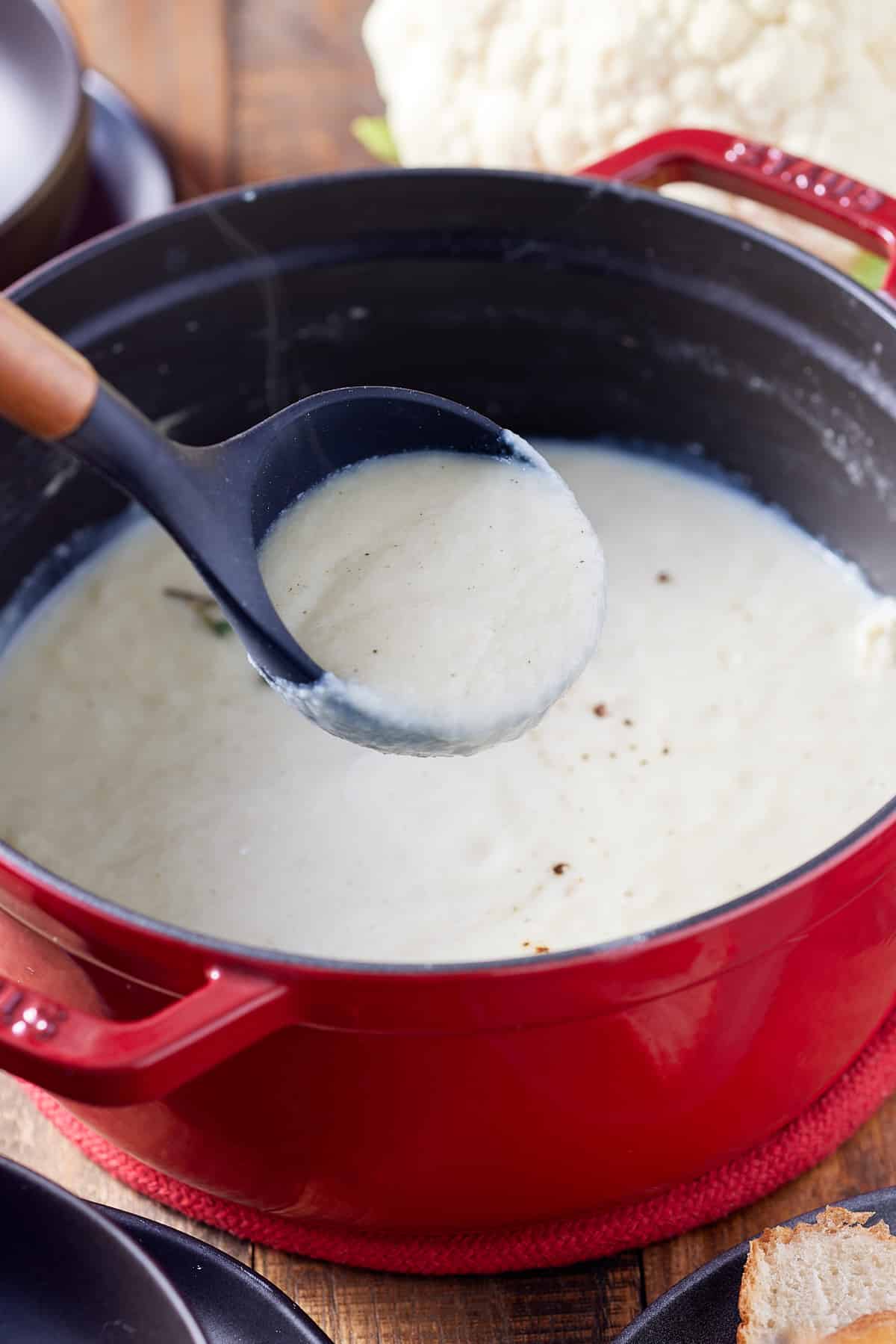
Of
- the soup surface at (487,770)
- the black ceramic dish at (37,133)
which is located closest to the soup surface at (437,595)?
the soup surface at (487,770)

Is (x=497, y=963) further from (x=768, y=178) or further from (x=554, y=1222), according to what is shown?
(x=768, y=178)

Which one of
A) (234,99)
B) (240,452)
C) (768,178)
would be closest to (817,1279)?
(240,452)

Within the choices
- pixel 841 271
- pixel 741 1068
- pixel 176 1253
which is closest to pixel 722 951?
pixel 741 1068

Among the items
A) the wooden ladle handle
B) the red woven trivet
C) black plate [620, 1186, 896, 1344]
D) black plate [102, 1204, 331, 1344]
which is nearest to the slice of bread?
black plate [620, 1186, 896, 1344]

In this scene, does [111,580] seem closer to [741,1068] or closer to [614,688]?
[614,688]

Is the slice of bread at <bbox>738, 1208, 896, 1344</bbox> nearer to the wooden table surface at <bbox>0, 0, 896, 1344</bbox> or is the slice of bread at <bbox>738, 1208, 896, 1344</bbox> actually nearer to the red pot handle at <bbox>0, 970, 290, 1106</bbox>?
the wooden table surface at <bbox>0, 0, 896, 1344</bbox>

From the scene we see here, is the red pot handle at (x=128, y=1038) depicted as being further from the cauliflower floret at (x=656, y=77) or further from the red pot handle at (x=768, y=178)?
the cauliflower floret at (x=656, y=77)
